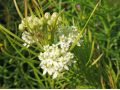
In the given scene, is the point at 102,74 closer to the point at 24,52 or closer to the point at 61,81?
the point at 61,81

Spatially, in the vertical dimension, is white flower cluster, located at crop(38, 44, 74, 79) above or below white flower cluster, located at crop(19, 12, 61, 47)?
below

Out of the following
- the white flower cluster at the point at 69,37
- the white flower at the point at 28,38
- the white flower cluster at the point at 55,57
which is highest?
the white flower at the point at 28,38

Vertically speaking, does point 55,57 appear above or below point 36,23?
below

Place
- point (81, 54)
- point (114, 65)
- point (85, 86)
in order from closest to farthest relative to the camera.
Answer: point (81, 54) → point (85, 86) → point (114, 65)

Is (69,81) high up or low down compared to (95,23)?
down

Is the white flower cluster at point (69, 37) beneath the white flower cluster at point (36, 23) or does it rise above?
beneath

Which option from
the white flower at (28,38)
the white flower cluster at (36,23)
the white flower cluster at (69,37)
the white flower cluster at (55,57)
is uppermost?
the white flower cluster at (36,23)

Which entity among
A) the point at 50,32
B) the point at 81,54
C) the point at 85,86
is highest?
the point at 50,32

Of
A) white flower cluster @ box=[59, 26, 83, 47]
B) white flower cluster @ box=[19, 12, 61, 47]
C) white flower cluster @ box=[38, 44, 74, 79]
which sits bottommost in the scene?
white flower cluster @ box=[38, 44, 74, 79]

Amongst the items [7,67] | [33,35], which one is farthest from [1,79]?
[33,35]

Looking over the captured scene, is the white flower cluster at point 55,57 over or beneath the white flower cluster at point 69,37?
beneath

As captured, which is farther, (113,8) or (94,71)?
(113,8)
